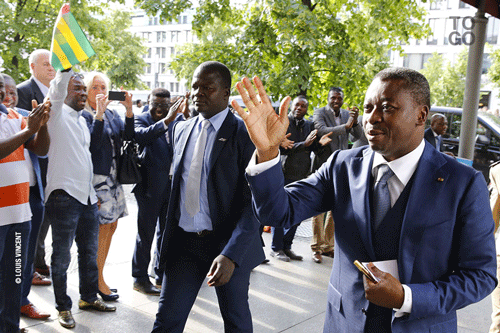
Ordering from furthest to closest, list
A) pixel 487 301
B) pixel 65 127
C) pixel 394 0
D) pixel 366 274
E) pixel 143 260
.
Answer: pixel 394 0, pixel 487 301, pixel 143 260, pixel 65 127, pixel 366 274

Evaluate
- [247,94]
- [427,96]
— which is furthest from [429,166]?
[247,94]

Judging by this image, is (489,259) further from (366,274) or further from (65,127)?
(65,127)

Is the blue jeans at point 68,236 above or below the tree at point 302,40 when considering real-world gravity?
below

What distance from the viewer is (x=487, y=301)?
5762 millimetres

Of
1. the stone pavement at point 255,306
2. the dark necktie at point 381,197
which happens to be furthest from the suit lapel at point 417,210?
the stone pavement at point 255,306

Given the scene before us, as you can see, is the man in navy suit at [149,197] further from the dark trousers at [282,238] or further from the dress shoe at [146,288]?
the dark trousers at [282,238]

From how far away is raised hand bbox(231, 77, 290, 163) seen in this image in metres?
1.94

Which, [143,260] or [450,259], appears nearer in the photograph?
[450,259]

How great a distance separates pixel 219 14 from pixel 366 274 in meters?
10.1

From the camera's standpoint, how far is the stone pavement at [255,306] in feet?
14.9

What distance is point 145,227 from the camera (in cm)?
542

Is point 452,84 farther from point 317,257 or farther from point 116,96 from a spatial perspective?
point 116,96

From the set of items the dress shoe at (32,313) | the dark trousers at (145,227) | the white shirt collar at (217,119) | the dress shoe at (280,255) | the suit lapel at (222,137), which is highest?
the white shirt collar at (217,119)

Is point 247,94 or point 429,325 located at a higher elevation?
point 247,94
